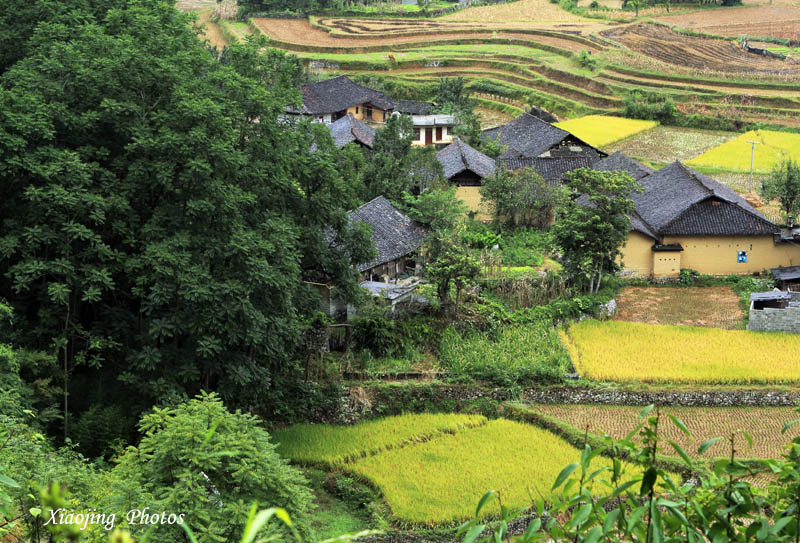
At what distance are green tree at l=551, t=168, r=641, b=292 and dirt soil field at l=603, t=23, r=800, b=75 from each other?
29.5 m

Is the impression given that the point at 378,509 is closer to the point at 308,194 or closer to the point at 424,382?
the point at 424,382

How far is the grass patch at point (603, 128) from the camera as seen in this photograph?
39.7 m

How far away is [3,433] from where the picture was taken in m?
9.45

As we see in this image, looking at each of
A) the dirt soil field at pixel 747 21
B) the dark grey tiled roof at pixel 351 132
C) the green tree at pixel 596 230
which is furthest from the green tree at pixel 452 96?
the dirt soil field at pixel 747 21

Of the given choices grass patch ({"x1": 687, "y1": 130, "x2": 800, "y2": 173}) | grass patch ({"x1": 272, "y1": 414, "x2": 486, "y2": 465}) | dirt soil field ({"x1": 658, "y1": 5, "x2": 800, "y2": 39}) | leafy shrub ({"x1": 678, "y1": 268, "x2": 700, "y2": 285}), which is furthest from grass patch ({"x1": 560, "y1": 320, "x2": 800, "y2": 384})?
dirt soil field ({"x1": 658, "y1": 5, "x2": 800, "y2": 39})

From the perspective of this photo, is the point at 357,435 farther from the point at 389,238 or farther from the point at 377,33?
the point at 377,33

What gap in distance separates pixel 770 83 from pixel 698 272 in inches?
1008

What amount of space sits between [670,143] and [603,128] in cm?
306

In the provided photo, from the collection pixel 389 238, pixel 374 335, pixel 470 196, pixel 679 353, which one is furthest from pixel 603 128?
pixel 374 335

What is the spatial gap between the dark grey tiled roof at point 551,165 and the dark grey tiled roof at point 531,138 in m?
1.32

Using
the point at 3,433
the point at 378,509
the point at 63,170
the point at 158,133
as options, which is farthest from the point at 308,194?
the point at 3,433

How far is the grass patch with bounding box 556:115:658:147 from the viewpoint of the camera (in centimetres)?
3969

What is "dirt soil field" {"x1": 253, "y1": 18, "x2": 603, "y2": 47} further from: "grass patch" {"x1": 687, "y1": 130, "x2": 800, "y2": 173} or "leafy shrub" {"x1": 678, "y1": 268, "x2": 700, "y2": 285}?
"leafy shrub" {"x1": 678, "y1": 268, "x2": 700, "y2": 285}

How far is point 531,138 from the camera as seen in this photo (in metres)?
35.4
